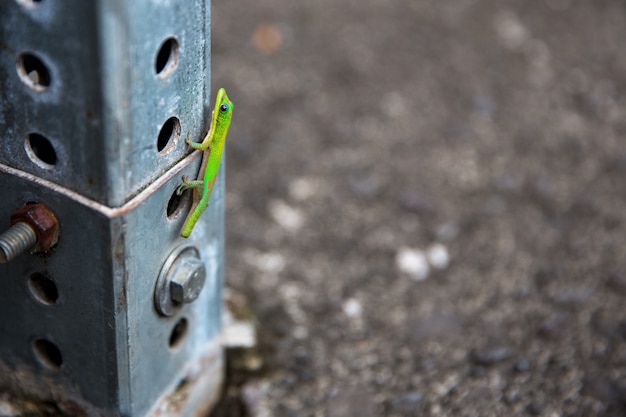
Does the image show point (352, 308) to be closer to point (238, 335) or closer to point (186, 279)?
point (238, 335)

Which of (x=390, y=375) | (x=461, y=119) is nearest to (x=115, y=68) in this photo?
(x=390, y=375)

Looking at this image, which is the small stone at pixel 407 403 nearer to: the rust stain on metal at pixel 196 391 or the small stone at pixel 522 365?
the small stone at pixel 522 365

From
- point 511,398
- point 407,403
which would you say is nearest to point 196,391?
point 407,403

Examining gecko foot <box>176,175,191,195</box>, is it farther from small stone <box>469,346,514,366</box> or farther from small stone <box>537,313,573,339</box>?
small stone <box>537,313,573,339</box>

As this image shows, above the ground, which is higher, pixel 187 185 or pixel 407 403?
pixel 187 185

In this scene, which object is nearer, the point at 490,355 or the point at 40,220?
the point at 40,220

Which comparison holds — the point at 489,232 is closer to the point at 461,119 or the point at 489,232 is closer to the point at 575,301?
the point at 575,301
